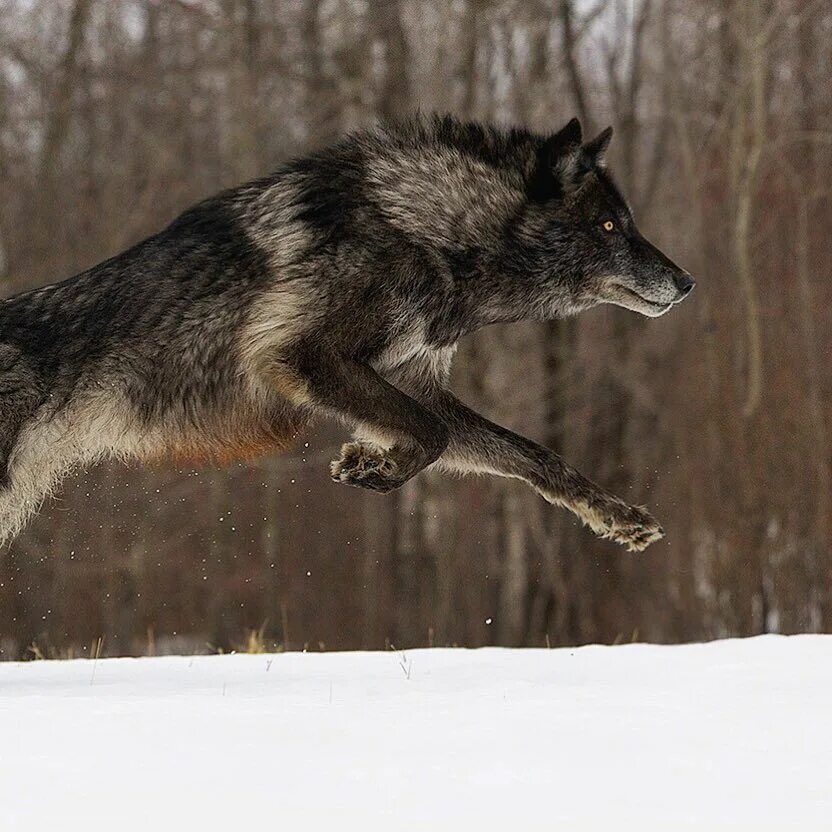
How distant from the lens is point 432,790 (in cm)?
301

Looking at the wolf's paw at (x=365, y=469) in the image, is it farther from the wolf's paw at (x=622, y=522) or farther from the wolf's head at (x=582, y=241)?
the wolf's head at (x=582, y=241)

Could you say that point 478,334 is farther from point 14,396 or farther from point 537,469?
point 14,396

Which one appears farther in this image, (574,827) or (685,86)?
(685,86)

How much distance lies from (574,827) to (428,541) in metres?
14.1

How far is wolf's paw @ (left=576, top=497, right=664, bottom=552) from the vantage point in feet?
17.7

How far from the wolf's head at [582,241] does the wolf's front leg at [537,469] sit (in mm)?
601

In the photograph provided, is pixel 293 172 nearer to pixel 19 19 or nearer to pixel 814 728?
pixel 814 728

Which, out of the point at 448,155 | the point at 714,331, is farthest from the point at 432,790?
the point at 714,331

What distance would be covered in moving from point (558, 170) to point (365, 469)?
1428 millimetres

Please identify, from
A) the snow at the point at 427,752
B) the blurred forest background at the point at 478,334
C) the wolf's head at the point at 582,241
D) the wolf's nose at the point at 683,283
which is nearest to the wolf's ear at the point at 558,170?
the wolf's head at the point at 582,241

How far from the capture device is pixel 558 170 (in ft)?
18.1

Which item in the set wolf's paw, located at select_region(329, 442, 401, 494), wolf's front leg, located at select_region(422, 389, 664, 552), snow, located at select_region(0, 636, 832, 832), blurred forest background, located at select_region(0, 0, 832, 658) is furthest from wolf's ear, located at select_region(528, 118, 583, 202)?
blurred forest background, located at select_region(0, 0, 832, 658)

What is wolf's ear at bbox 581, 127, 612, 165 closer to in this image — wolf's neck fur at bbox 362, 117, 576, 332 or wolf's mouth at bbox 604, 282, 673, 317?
wolf's neck fur at bbox 362, 117, 576, 332

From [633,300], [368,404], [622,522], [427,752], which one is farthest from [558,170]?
[427,752]
